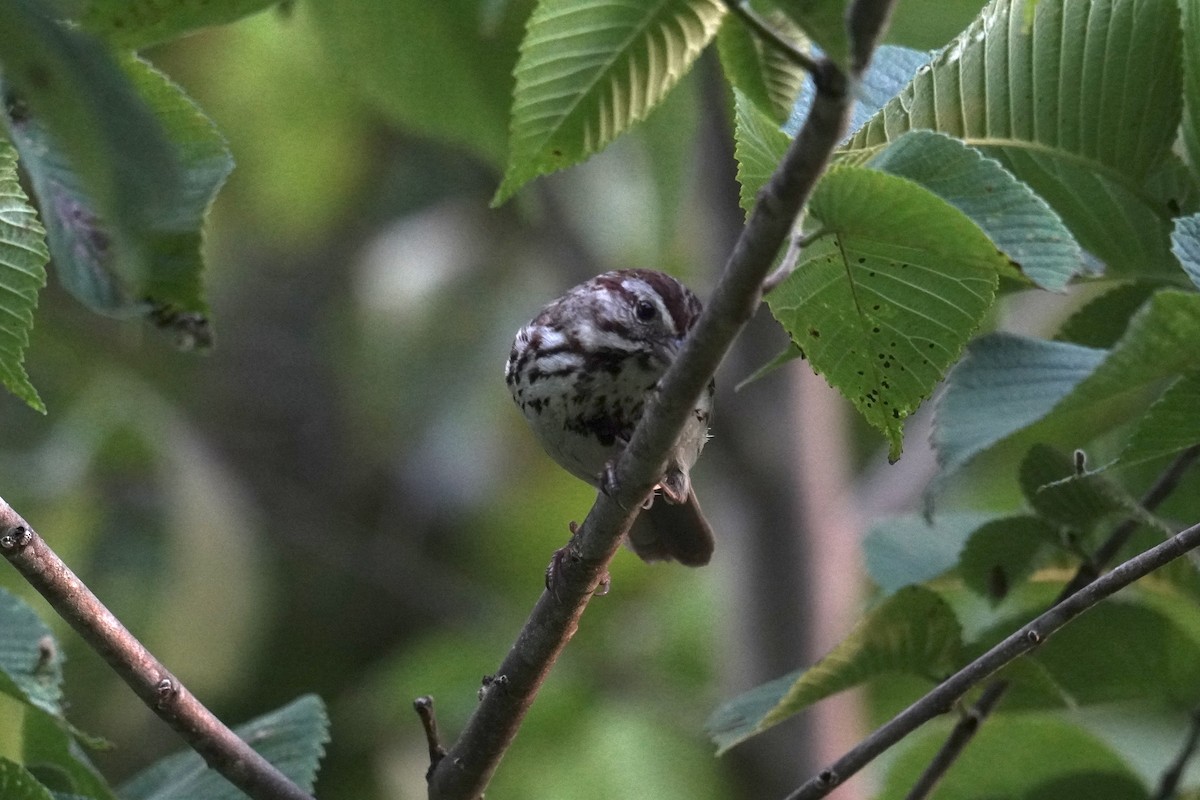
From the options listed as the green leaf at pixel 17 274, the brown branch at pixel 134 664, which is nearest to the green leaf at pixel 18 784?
the brown branch at pixel 134 664

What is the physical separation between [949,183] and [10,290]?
0.62 m

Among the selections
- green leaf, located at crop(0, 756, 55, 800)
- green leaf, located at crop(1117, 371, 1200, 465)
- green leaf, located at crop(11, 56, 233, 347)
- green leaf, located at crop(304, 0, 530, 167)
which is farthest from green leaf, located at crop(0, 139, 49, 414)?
green leaf, located at crop(1117, 371, 1200, 465)

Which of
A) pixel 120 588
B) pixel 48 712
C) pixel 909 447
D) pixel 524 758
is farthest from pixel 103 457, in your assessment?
pixel 48 712

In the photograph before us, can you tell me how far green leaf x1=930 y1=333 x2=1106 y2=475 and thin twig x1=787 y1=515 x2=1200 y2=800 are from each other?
131 mm

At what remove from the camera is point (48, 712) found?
1072 mm

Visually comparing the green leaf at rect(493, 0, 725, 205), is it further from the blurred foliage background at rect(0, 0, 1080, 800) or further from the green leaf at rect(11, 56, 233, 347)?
the blurred foliage background at rect(0, 0, 1080, 800)

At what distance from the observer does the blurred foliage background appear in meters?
2.45

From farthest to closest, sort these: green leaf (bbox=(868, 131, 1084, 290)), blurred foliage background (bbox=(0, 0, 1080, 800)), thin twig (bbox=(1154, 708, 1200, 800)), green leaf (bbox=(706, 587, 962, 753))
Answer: blurred foliage background (bbox=(0, 0, 1080, 800)), thin twig (bbox=(1154, 708, 1200, 800)), green leaf (bbox=(706, 587, 962, 753)), green leaf (bbox=(868, 131, 1084, 290))

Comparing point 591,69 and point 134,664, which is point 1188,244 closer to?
point 591,69

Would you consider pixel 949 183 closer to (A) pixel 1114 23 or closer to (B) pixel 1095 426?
(A) pixel 1114 23

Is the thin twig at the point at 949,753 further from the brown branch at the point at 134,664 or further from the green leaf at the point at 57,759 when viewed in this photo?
the green leaf at the point at 57,759

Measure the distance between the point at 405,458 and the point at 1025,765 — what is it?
3.12 metres

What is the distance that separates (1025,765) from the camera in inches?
57.4

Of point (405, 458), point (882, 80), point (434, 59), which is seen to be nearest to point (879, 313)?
point (882, 80)
